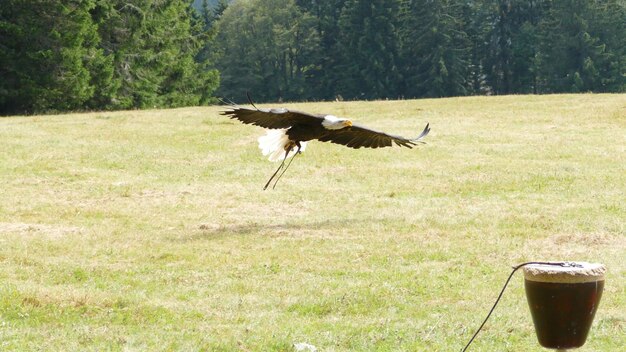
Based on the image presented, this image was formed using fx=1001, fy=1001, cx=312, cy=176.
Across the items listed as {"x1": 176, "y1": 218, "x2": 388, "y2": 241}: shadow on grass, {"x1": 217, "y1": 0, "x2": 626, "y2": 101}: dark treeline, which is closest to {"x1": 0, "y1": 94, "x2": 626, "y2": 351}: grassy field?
{"x1": 176, "y1": 218, "x2": 388, "y2": 241}: shadow on grass

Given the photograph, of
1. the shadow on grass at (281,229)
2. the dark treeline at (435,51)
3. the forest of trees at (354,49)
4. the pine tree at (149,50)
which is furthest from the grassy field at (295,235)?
the dark treeline at (435,51)

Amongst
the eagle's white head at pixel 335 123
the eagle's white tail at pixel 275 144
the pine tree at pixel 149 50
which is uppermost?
the eagle's white head at pixel 335 123

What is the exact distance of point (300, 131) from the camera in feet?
50.1

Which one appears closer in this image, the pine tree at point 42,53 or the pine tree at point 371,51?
the pine tree at point 42,53

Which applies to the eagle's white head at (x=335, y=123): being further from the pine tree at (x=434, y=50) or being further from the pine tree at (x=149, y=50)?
the pine tree at (x=434, y=50)

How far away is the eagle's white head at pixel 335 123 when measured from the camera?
46.1 ft

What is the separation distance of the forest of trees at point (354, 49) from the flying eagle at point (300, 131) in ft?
89.3

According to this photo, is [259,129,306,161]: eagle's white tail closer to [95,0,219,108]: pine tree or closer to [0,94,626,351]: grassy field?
[0,94,626,351]: grassy field

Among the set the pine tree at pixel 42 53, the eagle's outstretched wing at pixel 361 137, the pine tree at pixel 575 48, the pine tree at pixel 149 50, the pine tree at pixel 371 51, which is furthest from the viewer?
the pine tree at pixel 371 51

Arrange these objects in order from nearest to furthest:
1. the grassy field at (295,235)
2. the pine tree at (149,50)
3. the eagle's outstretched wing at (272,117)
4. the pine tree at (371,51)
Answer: the grassy field at (295,235) < the eagle's outstretched wing at (272,117) < the pine tree at (149,50) < the pine tree at (371,51)

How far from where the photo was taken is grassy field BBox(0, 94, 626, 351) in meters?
9.41

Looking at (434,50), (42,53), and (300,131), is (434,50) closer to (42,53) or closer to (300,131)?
(42,53)

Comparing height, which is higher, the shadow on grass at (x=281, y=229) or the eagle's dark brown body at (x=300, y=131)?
the eagle's dark brown body at (x=300, y=131)

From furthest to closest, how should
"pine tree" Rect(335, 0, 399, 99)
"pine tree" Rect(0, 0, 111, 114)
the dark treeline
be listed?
"pine tree" Rect(335, 0, 399, 99)
the dark treeline
"pine tree" Rect(0, 0, 111, 114)
